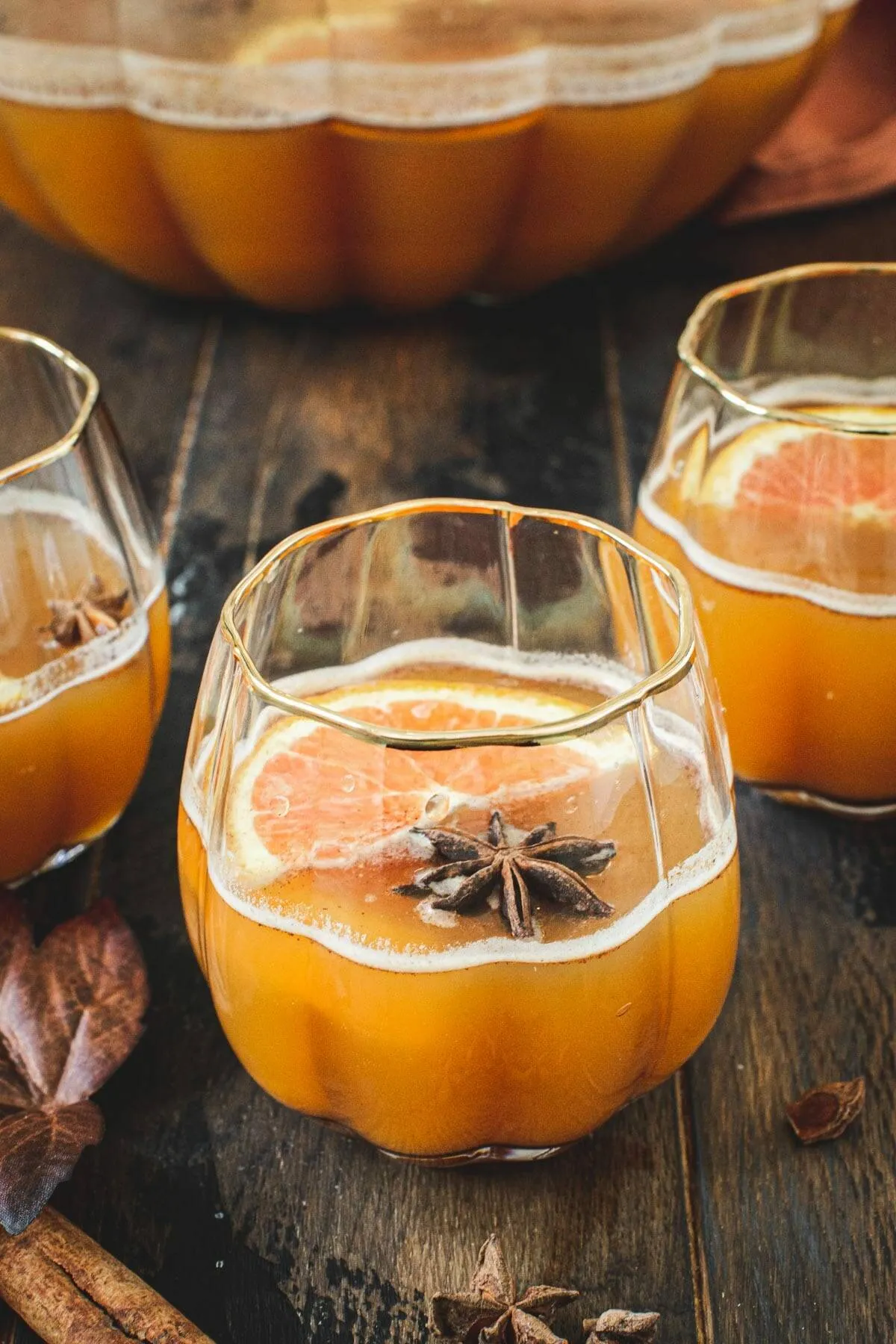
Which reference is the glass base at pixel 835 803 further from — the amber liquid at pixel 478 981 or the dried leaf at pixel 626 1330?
the dried leaf at pixel 626 1330

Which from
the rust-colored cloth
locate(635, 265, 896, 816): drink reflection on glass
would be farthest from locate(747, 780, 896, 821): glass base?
the rust-colored cloth

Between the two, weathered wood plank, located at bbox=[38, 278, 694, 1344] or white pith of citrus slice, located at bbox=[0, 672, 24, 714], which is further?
white pith of citrus slice, located at bbox=[0, 672, 24, 714]

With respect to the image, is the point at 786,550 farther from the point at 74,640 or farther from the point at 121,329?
the point at 121,329

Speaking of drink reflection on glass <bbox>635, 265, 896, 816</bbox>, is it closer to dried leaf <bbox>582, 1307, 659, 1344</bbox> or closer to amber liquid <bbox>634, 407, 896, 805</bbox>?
amber liquid <bbox>634, 407, 896, 805</bbox>

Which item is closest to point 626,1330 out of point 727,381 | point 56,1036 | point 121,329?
point 56,1036

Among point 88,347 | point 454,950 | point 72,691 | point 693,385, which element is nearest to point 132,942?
point 72,691

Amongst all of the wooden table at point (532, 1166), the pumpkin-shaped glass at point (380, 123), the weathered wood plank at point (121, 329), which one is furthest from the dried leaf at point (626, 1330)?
the pumpkin-shaped glass at point (380, 123)

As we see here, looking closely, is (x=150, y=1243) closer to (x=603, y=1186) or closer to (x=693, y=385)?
(x=603, y=1186)
